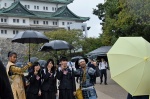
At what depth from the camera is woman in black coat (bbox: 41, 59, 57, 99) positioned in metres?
8.41

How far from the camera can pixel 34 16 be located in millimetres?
62125

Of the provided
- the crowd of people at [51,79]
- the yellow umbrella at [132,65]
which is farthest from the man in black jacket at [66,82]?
the yellow umbrella at [132,65]

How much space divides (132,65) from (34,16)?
5793cm

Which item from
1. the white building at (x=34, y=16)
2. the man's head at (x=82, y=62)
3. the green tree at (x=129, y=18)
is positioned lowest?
the man's head at (x=82, y=62)

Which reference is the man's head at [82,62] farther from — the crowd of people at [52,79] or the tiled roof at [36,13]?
the tiled roof at [36,13]

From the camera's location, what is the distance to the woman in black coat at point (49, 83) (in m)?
8.41

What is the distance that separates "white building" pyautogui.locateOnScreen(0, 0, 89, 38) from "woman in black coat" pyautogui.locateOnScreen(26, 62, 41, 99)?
50.4m

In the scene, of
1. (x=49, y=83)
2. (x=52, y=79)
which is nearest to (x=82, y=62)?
(x=52, y=79)

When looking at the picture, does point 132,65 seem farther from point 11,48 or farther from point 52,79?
point 11,48

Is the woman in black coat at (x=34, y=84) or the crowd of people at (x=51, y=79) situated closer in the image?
the crowd of people at (x=51, y=79)

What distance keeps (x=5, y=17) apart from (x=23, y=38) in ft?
166

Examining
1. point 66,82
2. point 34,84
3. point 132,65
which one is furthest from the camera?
point 34,84

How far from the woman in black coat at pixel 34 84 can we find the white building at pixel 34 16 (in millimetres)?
50354

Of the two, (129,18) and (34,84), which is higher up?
(129,18)
